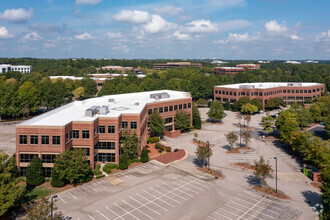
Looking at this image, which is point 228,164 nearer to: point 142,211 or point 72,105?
point 142,211

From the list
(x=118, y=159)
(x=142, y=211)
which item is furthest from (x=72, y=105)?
(x=142, y=211)

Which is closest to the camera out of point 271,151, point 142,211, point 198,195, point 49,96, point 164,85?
point 142,211

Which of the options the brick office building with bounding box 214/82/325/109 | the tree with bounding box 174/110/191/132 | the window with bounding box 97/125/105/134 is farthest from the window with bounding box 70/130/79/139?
the brick office building with bounding box 214/82/325/109

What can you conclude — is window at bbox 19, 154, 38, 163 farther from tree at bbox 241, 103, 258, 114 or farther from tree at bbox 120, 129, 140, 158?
tree at bbox 241, 103, 258, 114

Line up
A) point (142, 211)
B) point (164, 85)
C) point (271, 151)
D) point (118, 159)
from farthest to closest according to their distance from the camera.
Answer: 1. point (164, 85)
2. point (271, 151)
3. point (118, 159)
4. point (142, 211)

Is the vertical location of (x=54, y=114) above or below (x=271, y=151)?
above

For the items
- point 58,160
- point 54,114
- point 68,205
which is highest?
point 54,114

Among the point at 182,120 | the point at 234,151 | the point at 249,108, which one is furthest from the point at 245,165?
the point at 249,108

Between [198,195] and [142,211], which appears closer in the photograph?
[142,211]
